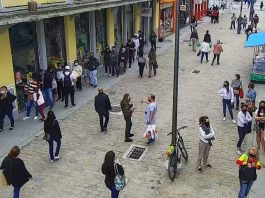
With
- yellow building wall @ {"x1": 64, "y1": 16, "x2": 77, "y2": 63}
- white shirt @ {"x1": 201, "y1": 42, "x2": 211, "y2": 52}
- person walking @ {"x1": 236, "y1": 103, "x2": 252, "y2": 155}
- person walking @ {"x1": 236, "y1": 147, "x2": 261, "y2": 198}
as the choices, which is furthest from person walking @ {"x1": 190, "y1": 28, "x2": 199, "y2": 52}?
person walking @ {"x1": 236, "y1": 147, "x2": 261, "y2": 198}

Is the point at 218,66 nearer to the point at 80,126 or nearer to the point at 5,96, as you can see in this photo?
the point at 80,126

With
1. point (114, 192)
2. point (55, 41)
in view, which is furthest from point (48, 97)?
point (114, 192)

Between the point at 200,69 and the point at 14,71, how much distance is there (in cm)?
1055

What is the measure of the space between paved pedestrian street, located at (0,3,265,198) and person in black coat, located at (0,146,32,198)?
41.4 inches

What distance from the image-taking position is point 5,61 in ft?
41.7

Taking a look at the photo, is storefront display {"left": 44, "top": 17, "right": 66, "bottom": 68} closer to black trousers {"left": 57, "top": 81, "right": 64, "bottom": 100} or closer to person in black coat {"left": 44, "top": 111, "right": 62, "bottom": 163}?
black trousers {"left": 57, "top": 81, "right": 64, "bottom": 100}

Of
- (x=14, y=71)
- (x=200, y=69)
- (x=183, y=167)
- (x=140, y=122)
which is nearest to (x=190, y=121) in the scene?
(x=140, y=122)

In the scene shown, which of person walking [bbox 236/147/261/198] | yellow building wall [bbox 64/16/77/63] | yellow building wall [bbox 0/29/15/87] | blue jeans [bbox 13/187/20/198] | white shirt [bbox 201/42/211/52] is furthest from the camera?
white shirt [bbox 201/42/211/52]

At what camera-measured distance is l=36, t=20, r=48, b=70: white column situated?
14773mm

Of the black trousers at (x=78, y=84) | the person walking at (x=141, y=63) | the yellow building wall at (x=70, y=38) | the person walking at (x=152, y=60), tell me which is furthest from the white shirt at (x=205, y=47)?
the black trousers at (x=78, y=84)

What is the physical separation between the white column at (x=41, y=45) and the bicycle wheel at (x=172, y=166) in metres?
7.71

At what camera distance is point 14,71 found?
1350 cm

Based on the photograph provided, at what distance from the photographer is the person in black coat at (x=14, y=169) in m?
8.09

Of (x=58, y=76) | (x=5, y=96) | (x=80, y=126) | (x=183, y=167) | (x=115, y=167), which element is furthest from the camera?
(x=58, y=76)
